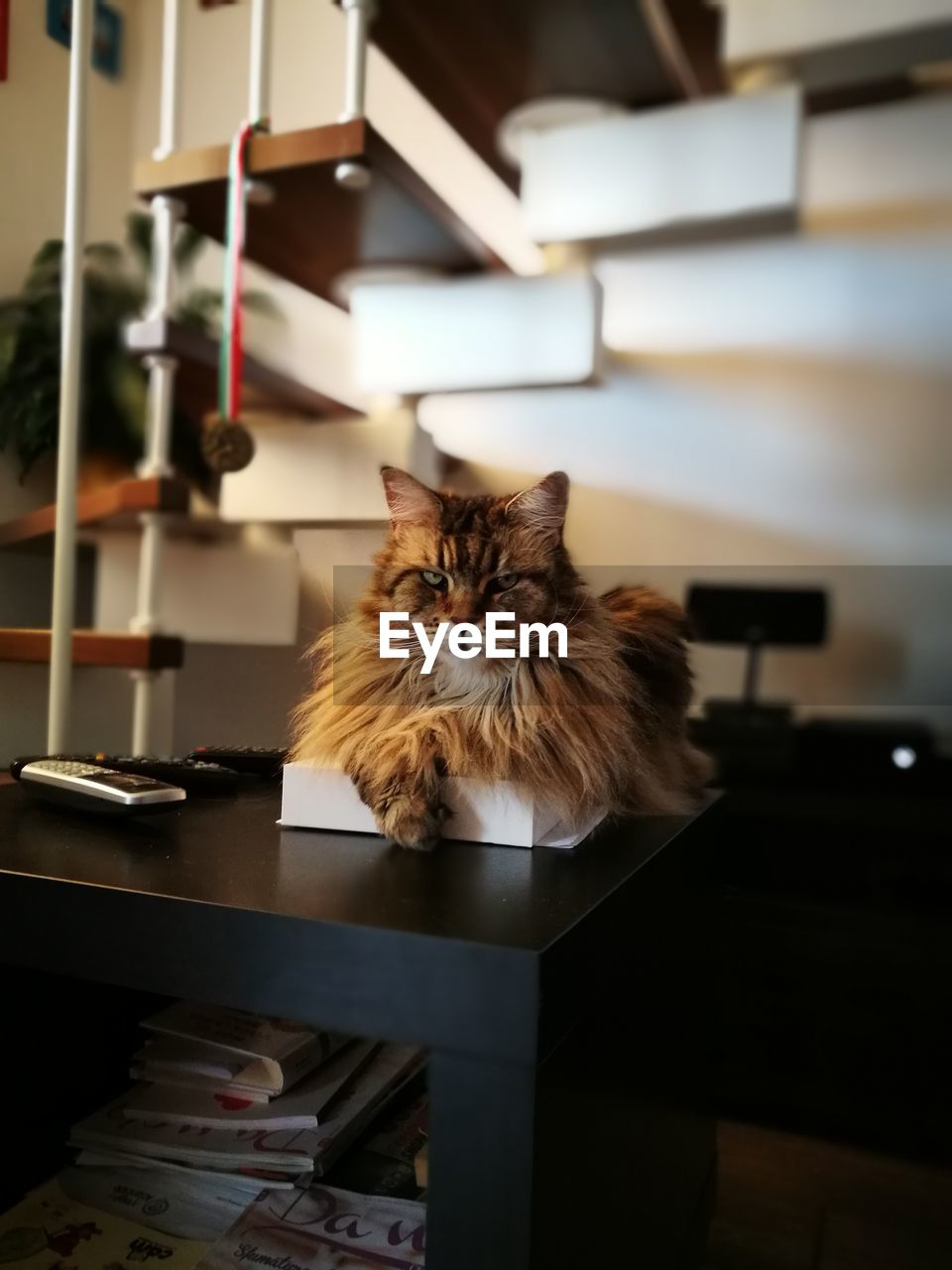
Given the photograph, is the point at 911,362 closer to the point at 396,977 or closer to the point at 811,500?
the point at 811,500

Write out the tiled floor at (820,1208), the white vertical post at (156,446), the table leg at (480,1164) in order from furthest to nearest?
the white vertical post at (156,446), the tiled floor at (820,1208), the table leg at (480,1164)

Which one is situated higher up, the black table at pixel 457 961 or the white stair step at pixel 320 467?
the white stair step at pixel 320 467

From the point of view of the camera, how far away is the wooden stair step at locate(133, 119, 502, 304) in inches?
45.1

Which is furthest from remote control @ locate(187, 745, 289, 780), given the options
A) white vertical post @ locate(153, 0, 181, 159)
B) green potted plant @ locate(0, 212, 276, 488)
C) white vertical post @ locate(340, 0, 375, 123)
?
white vertical post @ locate(153, 0, 181, 159)

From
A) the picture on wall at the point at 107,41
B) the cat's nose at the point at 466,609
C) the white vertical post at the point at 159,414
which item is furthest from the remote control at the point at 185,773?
the picture on wall at the point at 107,41

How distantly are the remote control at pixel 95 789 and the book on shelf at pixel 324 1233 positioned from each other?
0.29 m

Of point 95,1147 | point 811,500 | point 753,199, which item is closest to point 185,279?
point 753,199

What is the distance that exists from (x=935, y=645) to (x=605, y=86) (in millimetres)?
817

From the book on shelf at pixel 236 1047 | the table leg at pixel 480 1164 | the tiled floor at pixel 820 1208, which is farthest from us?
the tiled floor at pixel 820 1208

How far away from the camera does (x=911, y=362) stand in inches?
44.9

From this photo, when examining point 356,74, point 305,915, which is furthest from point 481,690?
point 356,74

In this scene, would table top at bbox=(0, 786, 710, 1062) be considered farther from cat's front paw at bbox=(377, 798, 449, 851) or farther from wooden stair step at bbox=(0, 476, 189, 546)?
wooden stair step at bbox=(0, 476, 189, 546)

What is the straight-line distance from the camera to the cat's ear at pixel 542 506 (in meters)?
0.75

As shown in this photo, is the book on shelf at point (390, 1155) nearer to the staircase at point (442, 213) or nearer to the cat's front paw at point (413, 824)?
the cat's front paw at point (413, 824)
